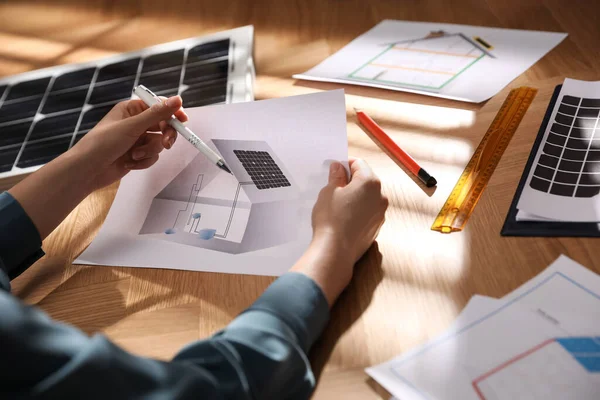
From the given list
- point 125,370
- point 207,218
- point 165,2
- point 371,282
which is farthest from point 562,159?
point 165,2

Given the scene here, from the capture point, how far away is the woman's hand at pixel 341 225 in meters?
0.66

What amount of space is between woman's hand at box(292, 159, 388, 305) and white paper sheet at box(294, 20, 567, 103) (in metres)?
0.29

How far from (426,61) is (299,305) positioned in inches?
23.7

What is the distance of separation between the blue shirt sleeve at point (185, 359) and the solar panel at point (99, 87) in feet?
1.25

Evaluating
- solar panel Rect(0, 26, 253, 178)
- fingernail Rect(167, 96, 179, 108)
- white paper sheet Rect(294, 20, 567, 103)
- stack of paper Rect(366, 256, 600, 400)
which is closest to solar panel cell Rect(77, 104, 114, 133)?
solar panel Rect(0, 26, 253, 178)

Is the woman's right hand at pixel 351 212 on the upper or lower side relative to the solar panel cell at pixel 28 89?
lower

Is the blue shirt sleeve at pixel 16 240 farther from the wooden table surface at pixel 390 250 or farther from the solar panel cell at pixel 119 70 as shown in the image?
the solar panel cell at pixel 119 70

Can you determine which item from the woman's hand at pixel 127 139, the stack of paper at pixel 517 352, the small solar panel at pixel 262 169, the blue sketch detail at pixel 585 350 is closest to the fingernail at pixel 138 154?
the woman's hand at pixel 127 139

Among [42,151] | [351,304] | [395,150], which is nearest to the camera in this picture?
[351,304]

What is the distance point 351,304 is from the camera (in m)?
0.67

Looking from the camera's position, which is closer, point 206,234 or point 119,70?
point 206,234

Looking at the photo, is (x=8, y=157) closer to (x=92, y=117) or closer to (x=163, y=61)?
(x=92, y=117)

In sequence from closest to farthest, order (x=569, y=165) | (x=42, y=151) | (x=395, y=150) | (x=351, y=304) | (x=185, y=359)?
(x=185, y=359), (x=351, y=304), (x=569, y=165), (x=395, y=150), (x=42, y=151)

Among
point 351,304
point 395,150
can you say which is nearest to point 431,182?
point 395,150
